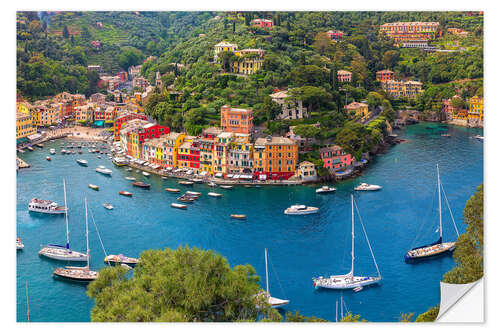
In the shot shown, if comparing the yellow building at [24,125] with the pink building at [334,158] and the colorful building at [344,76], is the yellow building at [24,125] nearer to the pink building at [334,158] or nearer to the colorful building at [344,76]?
the pink building at [334,158]

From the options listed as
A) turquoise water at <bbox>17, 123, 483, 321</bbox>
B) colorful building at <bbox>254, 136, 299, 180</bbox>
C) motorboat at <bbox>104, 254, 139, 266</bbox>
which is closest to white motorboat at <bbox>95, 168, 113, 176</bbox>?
turquoise water at <bbox>17, 123, 483, 321</bbox>

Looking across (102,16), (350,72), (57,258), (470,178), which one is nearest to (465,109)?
(350,72)

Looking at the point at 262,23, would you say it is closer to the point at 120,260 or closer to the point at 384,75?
the point at 384,75

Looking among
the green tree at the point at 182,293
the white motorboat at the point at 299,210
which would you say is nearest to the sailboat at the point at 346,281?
the green tree at the point at 182,293

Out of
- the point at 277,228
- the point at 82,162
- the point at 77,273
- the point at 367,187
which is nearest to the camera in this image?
the point at 77,273

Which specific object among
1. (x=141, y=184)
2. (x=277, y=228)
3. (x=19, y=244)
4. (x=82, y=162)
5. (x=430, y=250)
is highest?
(x=82, y=162)

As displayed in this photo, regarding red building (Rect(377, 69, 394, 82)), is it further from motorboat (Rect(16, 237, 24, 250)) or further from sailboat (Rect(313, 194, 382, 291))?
motorboat (Rect(16, 237, 24, 250))

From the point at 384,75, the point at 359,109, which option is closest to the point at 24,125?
the point at 359,109

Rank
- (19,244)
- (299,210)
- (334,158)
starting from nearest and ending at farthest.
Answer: (19,244), (299,210), (334,158)

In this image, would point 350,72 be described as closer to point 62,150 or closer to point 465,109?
point 465,109
